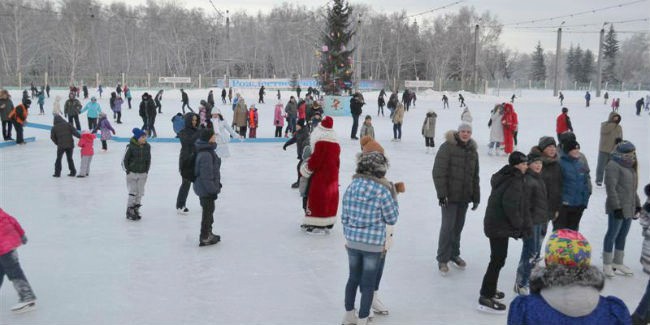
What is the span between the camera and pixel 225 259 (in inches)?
219

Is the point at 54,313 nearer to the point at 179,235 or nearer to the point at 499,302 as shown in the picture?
the point at 179,235

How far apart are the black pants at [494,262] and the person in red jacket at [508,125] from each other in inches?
363

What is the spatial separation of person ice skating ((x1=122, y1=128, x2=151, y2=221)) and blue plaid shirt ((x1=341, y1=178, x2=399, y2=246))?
4135mm

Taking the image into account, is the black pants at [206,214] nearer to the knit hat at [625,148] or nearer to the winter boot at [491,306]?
the winter boot at [491,306]

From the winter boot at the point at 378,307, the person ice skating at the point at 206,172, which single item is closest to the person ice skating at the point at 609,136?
the winter boot at the point at 378,307

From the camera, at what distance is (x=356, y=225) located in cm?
367

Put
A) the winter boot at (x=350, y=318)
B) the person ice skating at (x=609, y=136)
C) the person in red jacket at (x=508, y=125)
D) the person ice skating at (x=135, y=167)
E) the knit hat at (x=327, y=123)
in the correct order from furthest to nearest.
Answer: the person in red jacket at (x=508, y=125)
the person ice skating at (x=609, y=136)
the person ice skating at (x=135, y=167)
the knit hat at (x=327, y=123)
the winter boot at (x=350, y=318)

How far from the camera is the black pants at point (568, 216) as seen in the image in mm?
4949

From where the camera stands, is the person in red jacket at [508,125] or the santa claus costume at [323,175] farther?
the person in red jacket at [508,125]

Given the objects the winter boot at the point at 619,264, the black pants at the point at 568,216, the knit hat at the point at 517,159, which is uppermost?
the knit hat at the point at 517,159

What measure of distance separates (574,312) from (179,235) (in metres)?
5.16

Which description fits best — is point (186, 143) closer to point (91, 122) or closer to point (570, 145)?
point (570, 145)

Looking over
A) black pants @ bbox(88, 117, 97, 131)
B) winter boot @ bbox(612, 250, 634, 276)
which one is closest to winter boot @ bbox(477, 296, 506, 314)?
winter boot @ bbox(612, 250, 634, 276)

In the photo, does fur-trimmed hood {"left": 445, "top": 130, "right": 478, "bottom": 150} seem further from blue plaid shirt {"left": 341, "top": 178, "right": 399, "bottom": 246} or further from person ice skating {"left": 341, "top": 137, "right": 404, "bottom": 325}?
blue plaid shirt {"left": 341, "top": 178, "right": 399, "bottom": 246}
